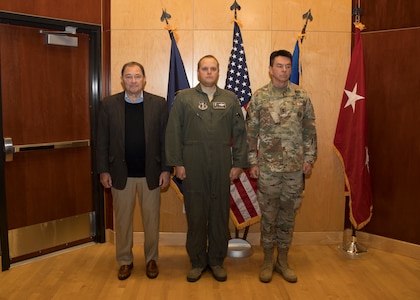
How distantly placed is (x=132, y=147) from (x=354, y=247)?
2271 mm

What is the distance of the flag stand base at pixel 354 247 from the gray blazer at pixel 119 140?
6.43ft

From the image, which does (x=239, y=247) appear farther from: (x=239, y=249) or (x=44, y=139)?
(x=44, y=139)

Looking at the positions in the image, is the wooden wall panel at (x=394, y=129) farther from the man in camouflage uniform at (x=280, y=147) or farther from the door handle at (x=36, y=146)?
the door handle at (x=36, y=146)


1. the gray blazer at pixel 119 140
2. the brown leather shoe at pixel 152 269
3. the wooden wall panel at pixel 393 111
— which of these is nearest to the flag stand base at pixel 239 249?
the brown leather shoe at pixel 152 269

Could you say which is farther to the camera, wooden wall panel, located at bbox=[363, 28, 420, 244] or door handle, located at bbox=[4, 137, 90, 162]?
wooden wall panel, located at bbox=[363, 28, 420, 244]

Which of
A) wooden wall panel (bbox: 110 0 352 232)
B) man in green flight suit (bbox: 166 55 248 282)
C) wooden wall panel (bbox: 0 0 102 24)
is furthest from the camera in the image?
wooden wall panel (bbox: 110 0 352 232)

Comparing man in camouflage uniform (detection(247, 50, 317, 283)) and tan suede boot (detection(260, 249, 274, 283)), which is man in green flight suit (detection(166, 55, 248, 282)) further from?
tan suede boot (detection(260, 249, 274, 283))

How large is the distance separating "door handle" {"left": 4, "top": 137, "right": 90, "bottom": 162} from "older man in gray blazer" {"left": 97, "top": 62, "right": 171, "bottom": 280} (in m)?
0.75

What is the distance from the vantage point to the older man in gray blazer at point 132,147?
3.14 metres

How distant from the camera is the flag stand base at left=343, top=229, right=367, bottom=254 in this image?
12.5 ft

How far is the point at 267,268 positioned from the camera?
3.28 metres

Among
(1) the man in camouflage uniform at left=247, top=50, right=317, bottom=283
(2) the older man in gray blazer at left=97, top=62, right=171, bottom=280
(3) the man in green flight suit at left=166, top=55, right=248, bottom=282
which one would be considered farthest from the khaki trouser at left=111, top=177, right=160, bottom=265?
(1) the man in camouflage uniform at left=247, top=50, right=317, bottom=283

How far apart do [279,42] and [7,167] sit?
269cm

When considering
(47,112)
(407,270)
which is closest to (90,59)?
(47,112)
